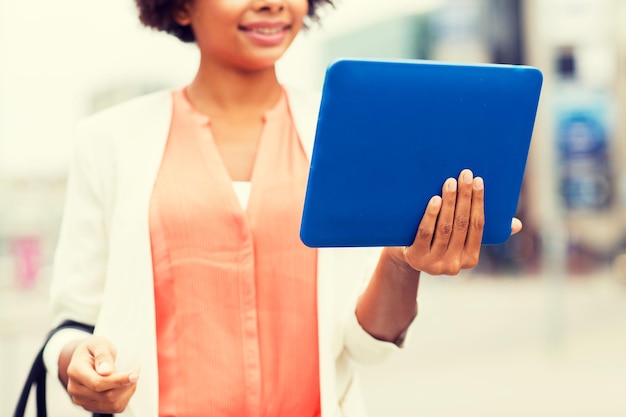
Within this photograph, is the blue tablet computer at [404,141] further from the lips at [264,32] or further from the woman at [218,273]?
the lips at [264,32]

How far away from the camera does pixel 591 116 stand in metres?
20.4

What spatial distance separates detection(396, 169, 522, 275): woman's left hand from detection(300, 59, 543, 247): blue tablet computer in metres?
0.02

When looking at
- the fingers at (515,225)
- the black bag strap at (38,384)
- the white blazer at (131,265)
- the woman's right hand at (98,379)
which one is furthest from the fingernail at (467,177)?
the black bag strap at (38,384)

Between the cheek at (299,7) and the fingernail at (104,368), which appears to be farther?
the cheek at (299,7)

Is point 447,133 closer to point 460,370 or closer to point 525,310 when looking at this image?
point 460,370

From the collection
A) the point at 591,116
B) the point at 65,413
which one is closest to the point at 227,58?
the point at 65,413

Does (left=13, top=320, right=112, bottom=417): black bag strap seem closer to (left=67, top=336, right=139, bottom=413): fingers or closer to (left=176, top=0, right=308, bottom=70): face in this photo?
(left=67, top=336, right=139, bottom=413): fingers

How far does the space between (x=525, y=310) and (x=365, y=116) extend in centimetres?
1274

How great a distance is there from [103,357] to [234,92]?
0.50 meters

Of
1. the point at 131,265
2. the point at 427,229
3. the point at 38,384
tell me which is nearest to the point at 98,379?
the point at 131,265

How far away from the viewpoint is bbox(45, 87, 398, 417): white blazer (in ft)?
5.04

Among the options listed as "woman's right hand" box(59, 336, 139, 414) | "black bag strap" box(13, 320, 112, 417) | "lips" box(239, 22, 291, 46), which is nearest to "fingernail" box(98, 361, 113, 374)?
"woman's right hand" box(59, 336, 139, 414)

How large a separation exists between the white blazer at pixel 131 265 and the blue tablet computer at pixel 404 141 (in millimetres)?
233

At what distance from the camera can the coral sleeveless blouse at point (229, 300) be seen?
155 cm
